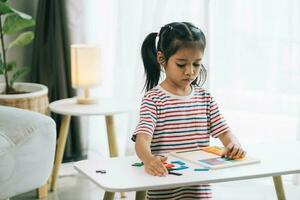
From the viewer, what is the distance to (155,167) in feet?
6.35

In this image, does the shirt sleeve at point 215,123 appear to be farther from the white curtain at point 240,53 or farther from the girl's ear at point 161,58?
the white curtain at point 240,53

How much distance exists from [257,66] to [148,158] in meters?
1.54

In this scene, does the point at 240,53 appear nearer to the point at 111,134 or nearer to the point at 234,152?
the point at 111,134

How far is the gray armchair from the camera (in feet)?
7.91

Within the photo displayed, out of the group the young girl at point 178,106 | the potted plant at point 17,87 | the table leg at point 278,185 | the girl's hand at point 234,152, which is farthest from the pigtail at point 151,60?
the potted plant at point 17,87

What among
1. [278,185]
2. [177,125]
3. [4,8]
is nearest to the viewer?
[177,125]

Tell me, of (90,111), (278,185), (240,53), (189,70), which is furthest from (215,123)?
(240,53)

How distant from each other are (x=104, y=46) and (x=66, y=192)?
1003 millimetres

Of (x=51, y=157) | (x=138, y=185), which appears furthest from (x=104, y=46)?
(x=138, y=185)

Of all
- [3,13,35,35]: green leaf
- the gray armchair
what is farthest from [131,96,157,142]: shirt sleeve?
[3,13,35,35]: green leaf

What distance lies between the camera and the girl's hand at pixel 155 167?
1.92m

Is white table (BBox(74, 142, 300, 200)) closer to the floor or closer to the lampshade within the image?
the floor

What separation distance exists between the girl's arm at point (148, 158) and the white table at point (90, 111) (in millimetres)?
987

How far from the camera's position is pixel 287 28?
3.26 m
